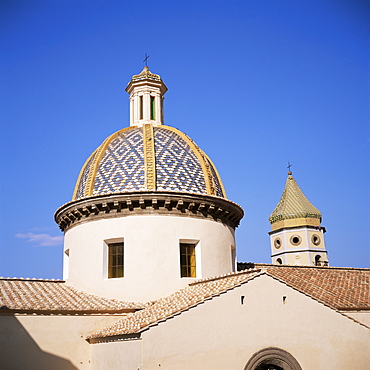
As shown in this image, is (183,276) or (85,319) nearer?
(85,319)

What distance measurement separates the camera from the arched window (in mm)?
13273

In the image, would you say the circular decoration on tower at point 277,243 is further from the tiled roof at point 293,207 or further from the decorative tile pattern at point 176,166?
the decorative tile pattern at point 176,166

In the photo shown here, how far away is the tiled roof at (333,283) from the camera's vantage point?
58.3 feet

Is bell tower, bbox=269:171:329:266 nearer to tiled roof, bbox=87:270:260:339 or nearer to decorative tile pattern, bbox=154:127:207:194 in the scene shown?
decorative tile pattern, bbox=154:127:207:194

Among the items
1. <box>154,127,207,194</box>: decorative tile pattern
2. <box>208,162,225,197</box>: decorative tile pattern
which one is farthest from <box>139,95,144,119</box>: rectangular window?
<box>208,162,225,197</box>: decorative tile pattern

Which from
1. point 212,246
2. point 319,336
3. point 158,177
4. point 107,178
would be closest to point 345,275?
point 212,246

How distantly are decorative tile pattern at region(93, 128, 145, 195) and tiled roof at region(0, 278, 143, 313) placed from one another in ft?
13.5

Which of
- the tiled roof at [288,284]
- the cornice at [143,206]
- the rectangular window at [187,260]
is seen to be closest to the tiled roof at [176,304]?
the tiled roof at [288,284]

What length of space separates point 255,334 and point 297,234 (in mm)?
33881

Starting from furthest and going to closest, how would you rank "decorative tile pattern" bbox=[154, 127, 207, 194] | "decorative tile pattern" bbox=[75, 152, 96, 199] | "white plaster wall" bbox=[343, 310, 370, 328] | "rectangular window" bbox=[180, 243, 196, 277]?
"decorative tile pattern" bbox=[75, 152, 96, 199], "decorative tile pattern" bbox=[154, 127, 207, 194], "rectangular window" bbox=[180, 243, 196, 277], "white plaster wall" bbox=[343, 310, 370, 328]

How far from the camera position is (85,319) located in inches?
618

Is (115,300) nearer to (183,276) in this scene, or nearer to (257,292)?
(183,276)

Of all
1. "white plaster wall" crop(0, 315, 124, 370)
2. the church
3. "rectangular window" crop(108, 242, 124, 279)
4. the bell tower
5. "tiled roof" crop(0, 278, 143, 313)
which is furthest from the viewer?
the bell tower

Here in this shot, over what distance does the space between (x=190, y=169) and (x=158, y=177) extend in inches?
67.6
